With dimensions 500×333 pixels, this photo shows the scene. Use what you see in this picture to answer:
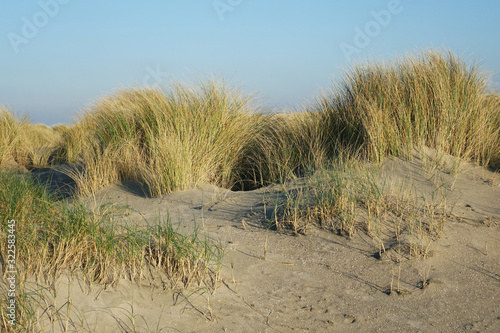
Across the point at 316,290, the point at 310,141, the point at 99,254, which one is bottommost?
the point at 316,290

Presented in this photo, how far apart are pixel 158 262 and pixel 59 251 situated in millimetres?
615

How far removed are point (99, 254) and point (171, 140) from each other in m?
2.39

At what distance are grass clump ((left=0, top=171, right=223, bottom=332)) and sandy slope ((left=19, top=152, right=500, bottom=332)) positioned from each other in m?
0.10

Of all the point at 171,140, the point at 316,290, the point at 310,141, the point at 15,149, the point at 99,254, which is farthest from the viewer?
the point at 15,149

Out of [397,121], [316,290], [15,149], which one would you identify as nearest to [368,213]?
[316,290]

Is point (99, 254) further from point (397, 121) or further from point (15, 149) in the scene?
point (15, 149)

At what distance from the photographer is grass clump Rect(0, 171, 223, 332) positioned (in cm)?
271

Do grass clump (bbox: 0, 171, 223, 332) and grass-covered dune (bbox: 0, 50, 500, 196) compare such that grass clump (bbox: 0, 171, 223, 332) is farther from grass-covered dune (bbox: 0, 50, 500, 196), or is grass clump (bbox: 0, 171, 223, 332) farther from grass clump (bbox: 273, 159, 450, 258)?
grass-covered dune (bbox: 0, 50, 500, 196)

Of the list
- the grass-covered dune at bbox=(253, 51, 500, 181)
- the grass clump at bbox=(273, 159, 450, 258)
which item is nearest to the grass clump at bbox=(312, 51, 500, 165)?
the grass-covered dune at bbox=(253, 51, 500, 181)

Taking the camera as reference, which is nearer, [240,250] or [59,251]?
[59,251]

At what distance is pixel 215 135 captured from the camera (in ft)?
19.0

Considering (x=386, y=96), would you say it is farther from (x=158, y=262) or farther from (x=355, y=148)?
(x=158, y=262)

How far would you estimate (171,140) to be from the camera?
5.00m

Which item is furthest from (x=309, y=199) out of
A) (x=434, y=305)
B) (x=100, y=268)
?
(x=100, y=268)
